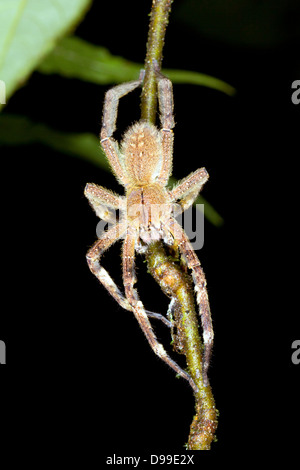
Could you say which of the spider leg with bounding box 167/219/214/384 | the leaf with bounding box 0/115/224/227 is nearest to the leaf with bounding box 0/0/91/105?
the spider leg with bounding box 167/219/214/384

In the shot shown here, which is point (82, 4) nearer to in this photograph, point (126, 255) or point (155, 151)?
point (126, 255)

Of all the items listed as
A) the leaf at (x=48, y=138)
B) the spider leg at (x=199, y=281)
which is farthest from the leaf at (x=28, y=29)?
the leaf at (x=48, y=138)

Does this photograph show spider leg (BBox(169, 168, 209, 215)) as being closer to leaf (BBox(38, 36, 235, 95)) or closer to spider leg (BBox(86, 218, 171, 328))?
spider leg (BBox(86, 218, 171, 328))

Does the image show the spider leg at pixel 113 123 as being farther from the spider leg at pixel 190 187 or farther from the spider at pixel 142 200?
the spider leg at pixel 190 187

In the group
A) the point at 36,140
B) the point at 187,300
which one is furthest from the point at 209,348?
the point at 36,140

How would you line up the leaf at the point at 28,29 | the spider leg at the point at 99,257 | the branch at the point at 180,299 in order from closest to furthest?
the leaf at the point at 28,29, the branch at the point at 180,299, the spider leg at the point at 99,257

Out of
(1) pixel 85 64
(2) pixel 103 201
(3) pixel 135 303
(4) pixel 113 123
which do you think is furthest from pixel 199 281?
(1) pixel 85 64
